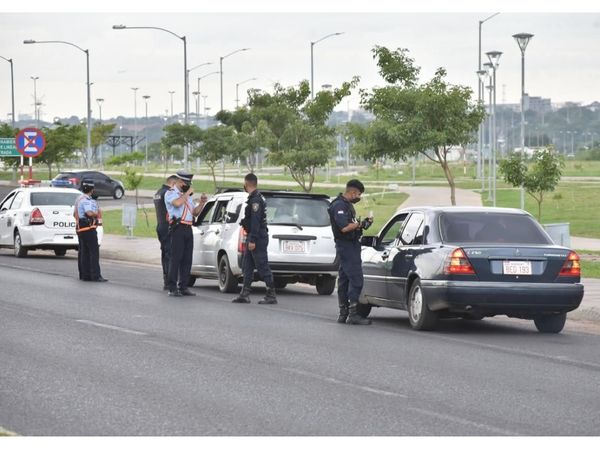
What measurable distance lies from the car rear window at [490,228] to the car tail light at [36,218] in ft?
56.4

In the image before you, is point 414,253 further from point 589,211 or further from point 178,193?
point 589,211

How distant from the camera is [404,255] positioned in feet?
57.4

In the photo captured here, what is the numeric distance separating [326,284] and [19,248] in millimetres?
11921

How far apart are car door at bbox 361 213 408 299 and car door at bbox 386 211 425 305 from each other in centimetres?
13

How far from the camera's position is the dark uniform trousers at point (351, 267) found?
17594mm

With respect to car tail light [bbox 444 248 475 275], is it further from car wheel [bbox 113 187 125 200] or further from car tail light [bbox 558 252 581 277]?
car wheel [bbox 113 187 125 200]

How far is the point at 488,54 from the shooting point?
53125 millimetres

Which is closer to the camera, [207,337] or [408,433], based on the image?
[408,433]

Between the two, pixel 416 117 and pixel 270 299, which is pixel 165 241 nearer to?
pixel 270 299

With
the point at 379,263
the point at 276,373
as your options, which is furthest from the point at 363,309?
the point at 276,373

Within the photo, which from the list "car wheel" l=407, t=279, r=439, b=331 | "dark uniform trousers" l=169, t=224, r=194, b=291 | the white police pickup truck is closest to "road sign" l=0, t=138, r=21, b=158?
the white police pickup truck

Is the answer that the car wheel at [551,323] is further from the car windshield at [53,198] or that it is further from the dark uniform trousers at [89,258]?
the car windshield at [53,198]

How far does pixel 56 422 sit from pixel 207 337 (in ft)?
19.8

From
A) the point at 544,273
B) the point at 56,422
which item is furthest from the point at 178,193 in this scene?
the point at 56,422
